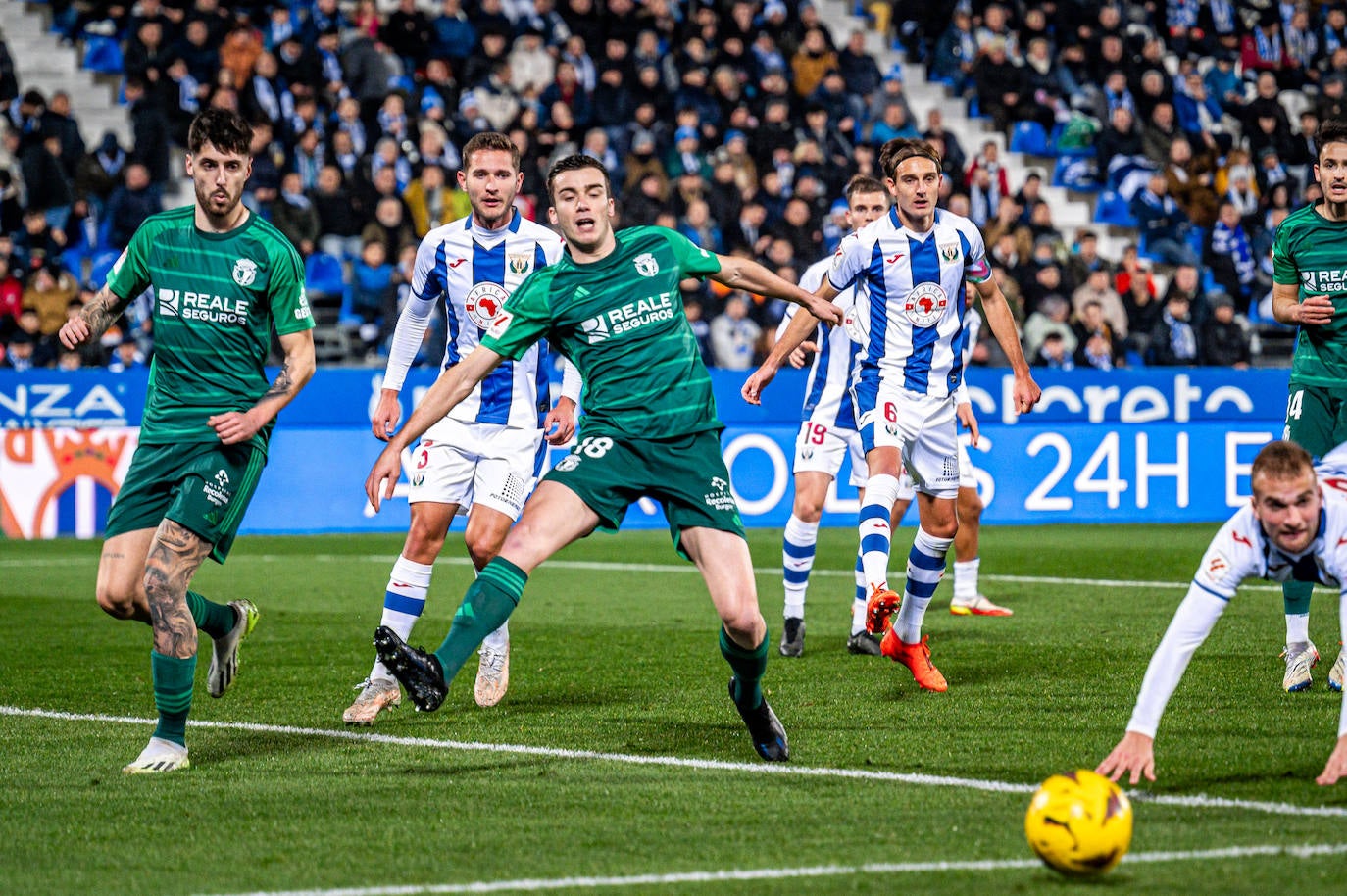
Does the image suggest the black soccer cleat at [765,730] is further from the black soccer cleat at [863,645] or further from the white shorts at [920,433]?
the black soccer cleat at [863,645]

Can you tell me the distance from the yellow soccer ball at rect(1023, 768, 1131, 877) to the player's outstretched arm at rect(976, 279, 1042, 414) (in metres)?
4.20

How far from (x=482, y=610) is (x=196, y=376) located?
150cm

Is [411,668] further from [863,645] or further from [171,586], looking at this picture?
[863,645]

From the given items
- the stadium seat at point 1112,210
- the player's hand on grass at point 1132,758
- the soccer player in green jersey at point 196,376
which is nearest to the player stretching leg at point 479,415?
the soccer player in green jersey at point 196,376

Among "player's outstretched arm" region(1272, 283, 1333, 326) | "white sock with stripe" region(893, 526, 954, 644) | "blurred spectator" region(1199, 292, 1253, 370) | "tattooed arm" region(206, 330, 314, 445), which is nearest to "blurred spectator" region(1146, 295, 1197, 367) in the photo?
"blurred spectator" region(1199, 292, 1253, 370)

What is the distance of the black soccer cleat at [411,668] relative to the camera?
223 inches

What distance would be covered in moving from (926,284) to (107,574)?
422 centimetres

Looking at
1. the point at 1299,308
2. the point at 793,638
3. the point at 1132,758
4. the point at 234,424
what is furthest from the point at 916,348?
the point at 1132,758

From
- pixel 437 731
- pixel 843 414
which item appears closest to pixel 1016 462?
pixel 843 414

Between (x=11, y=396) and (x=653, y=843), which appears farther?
(x=11, y=396)

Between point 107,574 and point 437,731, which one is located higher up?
point 107,574

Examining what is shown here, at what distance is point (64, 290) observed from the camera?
60.0ft

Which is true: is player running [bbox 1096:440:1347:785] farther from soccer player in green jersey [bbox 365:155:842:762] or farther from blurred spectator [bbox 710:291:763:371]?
blurred spectator [bbox 710:291:763:371]

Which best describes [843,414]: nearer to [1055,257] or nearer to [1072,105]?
[1055,257]
